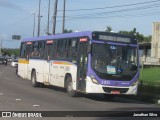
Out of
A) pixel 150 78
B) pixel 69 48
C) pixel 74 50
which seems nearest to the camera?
pixel 74 50

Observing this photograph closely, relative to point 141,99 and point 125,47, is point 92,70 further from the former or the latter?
point 141,99

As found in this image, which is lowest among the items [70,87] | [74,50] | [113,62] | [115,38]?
[70,87]

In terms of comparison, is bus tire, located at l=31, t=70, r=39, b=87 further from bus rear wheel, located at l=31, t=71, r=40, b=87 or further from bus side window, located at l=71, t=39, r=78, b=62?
bus side window, located at l=71, t=39, r=78, b=62

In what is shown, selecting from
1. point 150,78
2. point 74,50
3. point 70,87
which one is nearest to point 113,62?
point 74,50

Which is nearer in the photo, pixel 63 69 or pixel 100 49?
pixel 100 49

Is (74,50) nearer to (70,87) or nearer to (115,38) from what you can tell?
(70,87)

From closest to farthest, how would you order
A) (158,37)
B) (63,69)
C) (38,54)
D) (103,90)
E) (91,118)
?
(91,118), (103,90), (63,69), (38,54), (158,37)

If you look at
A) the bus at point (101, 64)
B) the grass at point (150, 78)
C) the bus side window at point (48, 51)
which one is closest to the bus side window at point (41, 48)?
the bus side window at point (48, 51)

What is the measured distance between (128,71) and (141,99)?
3.50m

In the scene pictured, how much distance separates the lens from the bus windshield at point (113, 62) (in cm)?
2023

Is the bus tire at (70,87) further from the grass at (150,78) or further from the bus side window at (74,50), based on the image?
the grass at (150,78)

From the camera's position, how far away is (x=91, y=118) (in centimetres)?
1369

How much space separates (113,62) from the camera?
2028cm

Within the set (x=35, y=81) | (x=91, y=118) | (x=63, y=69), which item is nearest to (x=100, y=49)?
(x=63, y=69)
